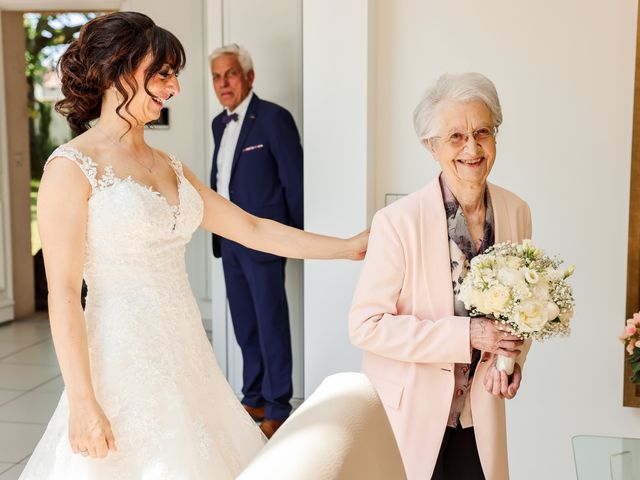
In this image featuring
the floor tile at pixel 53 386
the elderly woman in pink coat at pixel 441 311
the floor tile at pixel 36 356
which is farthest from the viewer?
the floor tile at pixel 36 356

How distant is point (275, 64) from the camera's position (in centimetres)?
514

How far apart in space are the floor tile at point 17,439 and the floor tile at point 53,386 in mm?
679

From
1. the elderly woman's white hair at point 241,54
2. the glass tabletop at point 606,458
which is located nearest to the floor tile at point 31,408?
the elderly woman's white hair at point 241,54

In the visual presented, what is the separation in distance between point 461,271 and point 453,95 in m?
0.44

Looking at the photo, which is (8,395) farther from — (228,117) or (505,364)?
(505,364)

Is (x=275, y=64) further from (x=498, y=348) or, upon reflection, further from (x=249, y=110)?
(x=498, y=348)

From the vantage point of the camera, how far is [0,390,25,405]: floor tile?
543 centimetres

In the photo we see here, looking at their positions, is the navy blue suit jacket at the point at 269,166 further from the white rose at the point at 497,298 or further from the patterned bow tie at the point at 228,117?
the white rose at the point at 497,298

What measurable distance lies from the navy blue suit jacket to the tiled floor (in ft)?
4.84

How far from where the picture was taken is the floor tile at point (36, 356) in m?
6.41

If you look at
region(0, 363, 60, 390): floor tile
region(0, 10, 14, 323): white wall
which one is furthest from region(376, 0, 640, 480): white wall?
region(0, 10, 14, 323): white wall

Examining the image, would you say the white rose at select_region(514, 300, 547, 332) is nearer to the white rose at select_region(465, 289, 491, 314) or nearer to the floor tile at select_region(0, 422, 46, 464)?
the white rose at select_region(465, 289, 491, 314)

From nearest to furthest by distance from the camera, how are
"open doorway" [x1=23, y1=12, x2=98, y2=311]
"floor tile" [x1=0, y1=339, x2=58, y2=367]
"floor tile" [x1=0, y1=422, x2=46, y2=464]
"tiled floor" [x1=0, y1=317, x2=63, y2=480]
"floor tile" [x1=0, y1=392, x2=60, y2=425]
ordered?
1. "floor tile" [x1=0, y1=422, x2=46, y2=464]
2. "tiled floor" [x1=0, y1=317, x2=63, y2=480]
3. "floor tile" [x1=0, y1=392, x2=60, y2=425]
4. "floor tile" [x1=0, y1=339, x2=58, y2=367]
5. "open doorway" [x1=23, y1=12, x2=98, y2=311]

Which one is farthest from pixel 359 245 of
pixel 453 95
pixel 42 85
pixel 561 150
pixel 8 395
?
pixel 42 85
